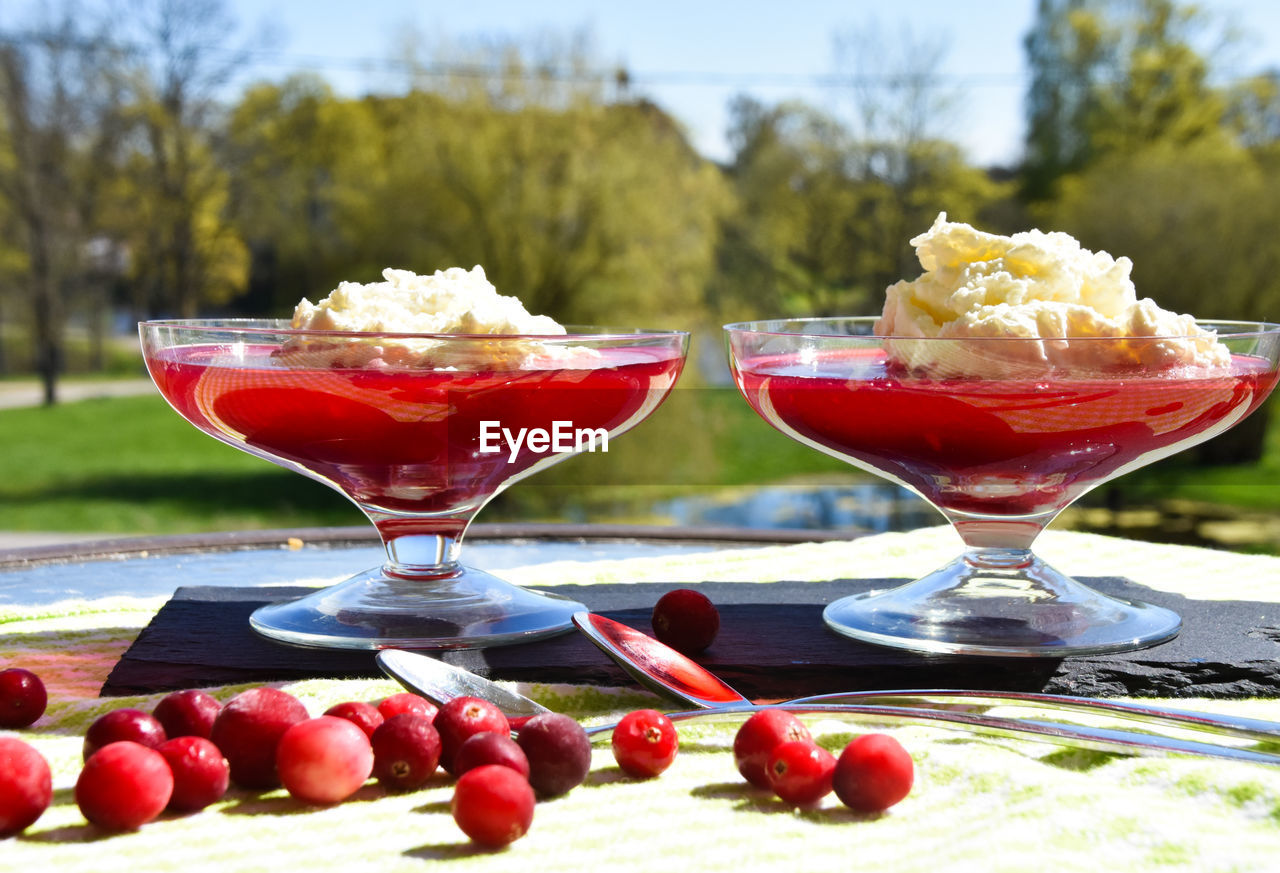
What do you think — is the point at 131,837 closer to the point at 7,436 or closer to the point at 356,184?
the point at 356,184

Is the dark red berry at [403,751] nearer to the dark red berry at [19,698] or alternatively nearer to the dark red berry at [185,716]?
the dark red berry at [185,716]

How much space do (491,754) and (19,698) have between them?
1.71 ft

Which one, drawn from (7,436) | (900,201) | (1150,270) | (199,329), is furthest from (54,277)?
(199,329)

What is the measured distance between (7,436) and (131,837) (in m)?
17.1

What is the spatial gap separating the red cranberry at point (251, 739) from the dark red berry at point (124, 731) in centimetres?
5

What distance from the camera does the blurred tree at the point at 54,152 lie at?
15156mm

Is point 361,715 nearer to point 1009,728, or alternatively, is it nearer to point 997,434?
point 1009,728

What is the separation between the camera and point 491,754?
0.90 metres

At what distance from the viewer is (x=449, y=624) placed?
4.71 feet

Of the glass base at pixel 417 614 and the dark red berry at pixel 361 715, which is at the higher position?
the dark red berry at pixel 361 715

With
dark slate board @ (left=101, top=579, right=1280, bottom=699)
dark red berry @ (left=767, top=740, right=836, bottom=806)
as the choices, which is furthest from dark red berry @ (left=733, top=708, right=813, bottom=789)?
dark slate board @ (left=101, top=579, right=1280, bottom=699)

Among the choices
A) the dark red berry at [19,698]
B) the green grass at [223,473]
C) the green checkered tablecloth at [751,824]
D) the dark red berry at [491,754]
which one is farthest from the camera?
the green grass at [223,473]

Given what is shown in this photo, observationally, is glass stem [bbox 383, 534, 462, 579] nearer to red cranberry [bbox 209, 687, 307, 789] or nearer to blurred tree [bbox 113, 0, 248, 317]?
red cranberry [bbox 209, 687, 307, 789]

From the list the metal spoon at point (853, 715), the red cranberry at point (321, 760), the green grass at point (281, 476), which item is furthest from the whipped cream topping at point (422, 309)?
the green grass at point (281, 476)
